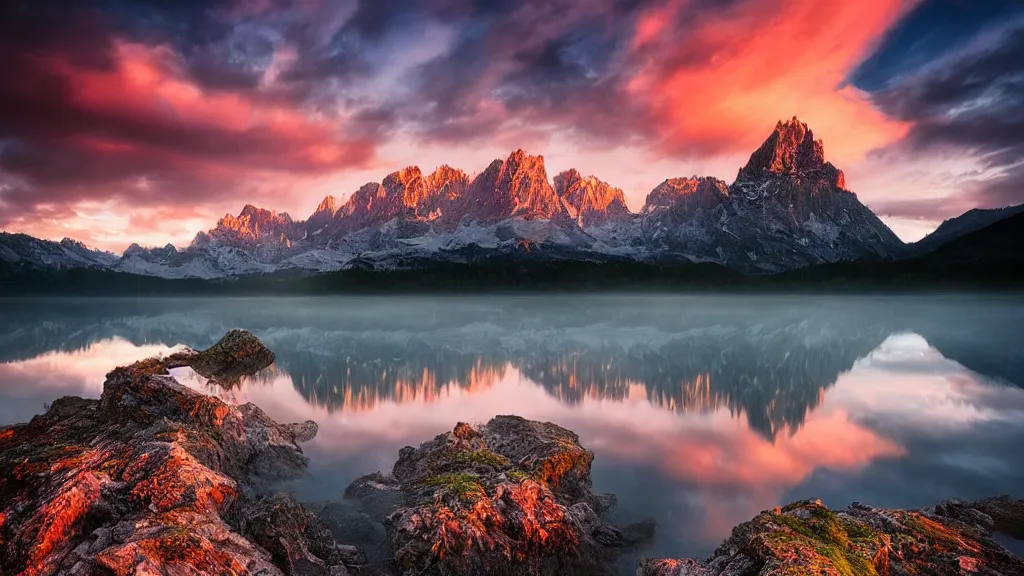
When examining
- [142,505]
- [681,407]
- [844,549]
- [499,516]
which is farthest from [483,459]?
[681,407]

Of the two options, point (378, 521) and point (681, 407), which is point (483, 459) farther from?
point (681, 407)

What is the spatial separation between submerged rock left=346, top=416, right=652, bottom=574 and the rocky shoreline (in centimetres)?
3

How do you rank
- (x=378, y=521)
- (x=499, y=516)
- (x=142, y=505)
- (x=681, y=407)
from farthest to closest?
(x=681, y=407) → (x=378, y=521) → (x=499, y=516) → (x=142, y=505)

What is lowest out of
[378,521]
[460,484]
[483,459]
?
[378,521]

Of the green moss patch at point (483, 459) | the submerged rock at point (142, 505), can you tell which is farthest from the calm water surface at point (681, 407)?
the submerged rock at point (142, 505)

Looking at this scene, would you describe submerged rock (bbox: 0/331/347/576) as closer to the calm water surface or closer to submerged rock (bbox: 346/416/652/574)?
submerged rock (bbox: 346/416/652/574)

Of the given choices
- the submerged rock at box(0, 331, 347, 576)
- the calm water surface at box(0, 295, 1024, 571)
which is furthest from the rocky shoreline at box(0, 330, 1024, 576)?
the calm water surface at box(0, 295, 1024, 571)

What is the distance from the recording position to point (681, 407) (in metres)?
23.1

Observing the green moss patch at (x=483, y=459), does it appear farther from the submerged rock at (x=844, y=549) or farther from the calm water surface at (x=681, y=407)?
the submerged rock at (x=844, y=549)

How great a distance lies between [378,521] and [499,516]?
3.95m

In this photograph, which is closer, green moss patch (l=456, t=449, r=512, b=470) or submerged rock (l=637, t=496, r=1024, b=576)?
submerged rock (l=637, t=496, r=1024, b=576)

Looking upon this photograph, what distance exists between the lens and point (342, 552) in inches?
376

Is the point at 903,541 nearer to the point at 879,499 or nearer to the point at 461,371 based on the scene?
the point at 879,499

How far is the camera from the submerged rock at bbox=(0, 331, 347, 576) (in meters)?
6.39
